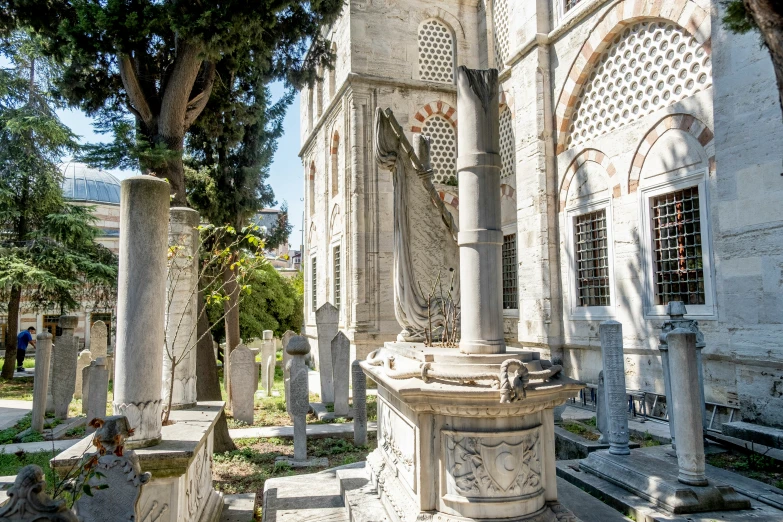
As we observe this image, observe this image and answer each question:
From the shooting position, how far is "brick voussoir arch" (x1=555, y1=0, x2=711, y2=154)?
7797 mm

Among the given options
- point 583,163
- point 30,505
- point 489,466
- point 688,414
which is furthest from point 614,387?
point 583,163

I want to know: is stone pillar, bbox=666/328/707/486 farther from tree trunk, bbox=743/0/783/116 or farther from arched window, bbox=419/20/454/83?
arched window, bbox=419/20/454/83

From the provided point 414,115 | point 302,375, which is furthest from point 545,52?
point 302,375

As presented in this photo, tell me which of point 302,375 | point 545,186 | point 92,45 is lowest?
Result: point 302,375

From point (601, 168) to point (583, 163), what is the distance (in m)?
0.49

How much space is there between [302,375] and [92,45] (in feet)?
17.0

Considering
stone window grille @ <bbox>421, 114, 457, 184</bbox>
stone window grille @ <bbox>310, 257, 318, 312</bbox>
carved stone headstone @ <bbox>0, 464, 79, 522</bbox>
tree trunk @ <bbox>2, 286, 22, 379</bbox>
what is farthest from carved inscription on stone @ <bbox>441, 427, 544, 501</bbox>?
tree trunk @ <bbox>2, 286, 22, 379</bbox>

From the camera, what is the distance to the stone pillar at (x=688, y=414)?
14.1 ft

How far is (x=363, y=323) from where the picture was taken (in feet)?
45.0

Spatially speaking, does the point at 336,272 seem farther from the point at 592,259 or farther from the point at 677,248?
the point at 677,248

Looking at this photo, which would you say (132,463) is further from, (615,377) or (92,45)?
Answer: (92,45)

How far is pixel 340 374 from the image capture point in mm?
9398

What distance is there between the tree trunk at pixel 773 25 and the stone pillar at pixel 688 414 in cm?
205

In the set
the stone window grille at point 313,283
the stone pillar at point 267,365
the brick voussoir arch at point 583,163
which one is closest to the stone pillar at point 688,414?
the brick voussoir arch at point 583,163
